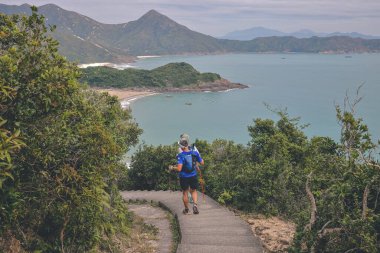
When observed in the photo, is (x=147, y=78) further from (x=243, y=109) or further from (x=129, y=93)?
(x=243, y=109)

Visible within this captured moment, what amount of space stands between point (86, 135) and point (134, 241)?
10.2 ft

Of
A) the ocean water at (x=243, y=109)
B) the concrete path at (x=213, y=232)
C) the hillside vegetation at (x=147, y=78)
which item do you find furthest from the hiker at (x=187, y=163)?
the hillside vegetation at (x=147, y=78)

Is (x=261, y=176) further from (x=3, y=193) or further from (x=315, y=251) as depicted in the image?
(x=3, y=193)

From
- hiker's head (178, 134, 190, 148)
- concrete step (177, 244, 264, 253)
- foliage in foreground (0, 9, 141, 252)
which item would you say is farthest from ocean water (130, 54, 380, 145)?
foliage in foreground (0, 9, 141, 252)

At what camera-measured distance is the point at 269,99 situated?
9881 centimetres

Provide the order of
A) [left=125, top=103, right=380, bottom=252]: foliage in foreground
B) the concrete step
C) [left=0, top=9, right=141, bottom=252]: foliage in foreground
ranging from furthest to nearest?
the concrete step
[left=125, top=103, right=380, bottom=252]: foliage in foreground
[left=0, top=9, right=141, bottom=252]: foliage in foreground

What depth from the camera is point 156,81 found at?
122 meters

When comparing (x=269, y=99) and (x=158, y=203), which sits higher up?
(x=158, y=203)

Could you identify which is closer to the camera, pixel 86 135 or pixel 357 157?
pixel 86 135

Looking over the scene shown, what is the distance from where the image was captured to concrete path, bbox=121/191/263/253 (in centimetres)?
684

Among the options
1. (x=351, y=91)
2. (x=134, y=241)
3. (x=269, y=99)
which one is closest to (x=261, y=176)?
(x=134, y=241)

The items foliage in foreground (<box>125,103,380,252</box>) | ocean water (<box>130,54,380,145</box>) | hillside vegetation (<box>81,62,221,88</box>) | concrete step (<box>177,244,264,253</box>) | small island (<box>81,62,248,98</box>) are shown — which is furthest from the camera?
hillside vegetation (<box>81,62,221,88</box>)

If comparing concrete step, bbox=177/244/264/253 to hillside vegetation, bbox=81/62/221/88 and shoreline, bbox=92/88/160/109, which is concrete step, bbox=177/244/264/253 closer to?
shoreline, bbox=92/88/160/109

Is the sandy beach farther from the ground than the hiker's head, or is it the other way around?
the hiker's head
